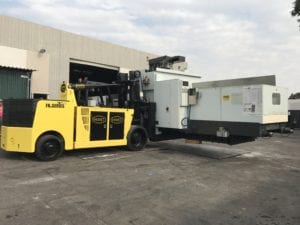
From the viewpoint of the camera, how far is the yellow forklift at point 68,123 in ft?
28.2

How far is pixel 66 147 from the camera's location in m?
9.14

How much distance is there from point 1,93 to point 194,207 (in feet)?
47.5

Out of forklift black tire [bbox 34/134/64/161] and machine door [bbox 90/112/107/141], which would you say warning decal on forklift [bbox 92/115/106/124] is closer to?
machine door [bbox 90/112/107/141]

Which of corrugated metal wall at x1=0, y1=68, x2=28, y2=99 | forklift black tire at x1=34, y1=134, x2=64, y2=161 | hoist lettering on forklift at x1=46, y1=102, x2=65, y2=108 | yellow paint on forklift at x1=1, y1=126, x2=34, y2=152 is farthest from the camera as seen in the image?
corrugated metal wall at x1=0, y1=68, x2=28, y2=99

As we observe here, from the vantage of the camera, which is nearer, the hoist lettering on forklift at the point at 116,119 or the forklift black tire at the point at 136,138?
the hoist lettering on forklift at the point at 116,119

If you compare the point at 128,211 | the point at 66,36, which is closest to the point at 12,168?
the point at 128,211

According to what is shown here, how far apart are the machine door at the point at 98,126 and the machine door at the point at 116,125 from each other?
0.25 meters

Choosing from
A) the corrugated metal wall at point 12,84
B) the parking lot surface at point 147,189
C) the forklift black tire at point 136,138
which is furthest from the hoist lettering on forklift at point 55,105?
the corrugated metal wall at point 12,84

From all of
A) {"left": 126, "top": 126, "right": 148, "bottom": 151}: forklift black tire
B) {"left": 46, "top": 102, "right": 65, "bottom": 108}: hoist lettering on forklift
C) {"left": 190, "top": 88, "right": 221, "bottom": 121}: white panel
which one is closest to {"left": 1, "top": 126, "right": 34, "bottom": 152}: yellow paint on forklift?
{"left": 46, "top": 102, "right": 65, "bottom": 108}: hoist lettering on forklift

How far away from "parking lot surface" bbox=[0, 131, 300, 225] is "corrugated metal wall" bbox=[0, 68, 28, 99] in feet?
28.1

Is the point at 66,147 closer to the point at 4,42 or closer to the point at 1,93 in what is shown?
the point at 1,93

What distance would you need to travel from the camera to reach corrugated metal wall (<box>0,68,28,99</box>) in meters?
17.1

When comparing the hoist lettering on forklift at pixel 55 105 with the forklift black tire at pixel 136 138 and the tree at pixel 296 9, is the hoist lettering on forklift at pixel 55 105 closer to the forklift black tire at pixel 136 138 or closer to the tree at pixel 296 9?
the forklift black tire at pixel 136 138

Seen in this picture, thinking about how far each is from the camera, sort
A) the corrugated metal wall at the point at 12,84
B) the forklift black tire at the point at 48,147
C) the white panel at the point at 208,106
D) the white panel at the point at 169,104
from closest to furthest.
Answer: the forklift black tire at the point at 48,147
the white panel at the point at 208,106
the white panel at the point at 169,104
the corrugated metal wall at the point at 12,84
